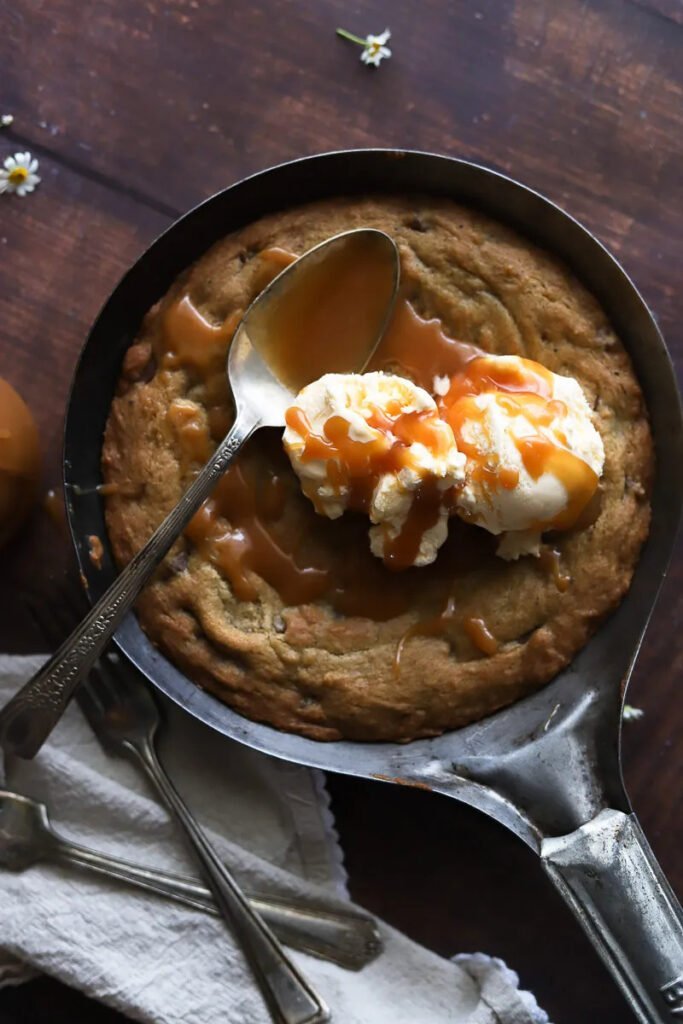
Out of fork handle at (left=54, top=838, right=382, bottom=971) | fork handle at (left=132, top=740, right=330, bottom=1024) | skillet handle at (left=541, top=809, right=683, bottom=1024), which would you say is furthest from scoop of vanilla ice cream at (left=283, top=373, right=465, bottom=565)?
fork handle at (left=54, top=838, right=382, bottom=971)

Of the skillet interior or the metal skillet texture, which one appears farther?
the skillet interior

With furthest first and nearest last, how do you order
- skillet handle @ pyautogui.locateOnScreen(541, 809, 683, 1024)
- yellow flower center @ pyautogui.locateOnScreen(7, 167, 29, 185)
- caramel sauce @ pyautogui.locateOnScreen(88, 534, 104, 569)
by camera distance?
yellow flower center @ pyautogui.locateOnScreen(7, 167, 29, 185)
caramel sauce @ pyautogui.locateOnScreen(88, 534, 104, 569)
skillet handle @ pyautogui.locateOnScreen(541, 809, 683, 1024)

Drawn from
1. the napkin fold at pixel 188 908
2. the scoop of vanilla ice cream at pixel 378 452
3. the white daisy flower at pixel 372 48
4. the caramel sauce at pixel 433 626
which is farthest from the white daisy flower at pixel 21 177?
the caramel sauce at pixel 433 626

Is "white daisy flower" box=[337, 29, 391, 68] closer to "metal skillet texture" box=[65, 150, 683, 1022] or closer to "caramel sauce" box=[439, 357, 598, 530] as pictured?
"metal skillet texture" box=[65, 150, 683, 1022]

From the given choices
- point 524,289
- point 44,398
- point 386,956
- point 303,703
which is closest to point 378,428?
point 524,289

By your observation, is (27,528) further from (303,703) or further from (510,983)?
(510,983)

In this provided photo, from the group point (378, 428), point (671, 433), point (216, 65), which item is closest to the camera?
point (378, 428)
